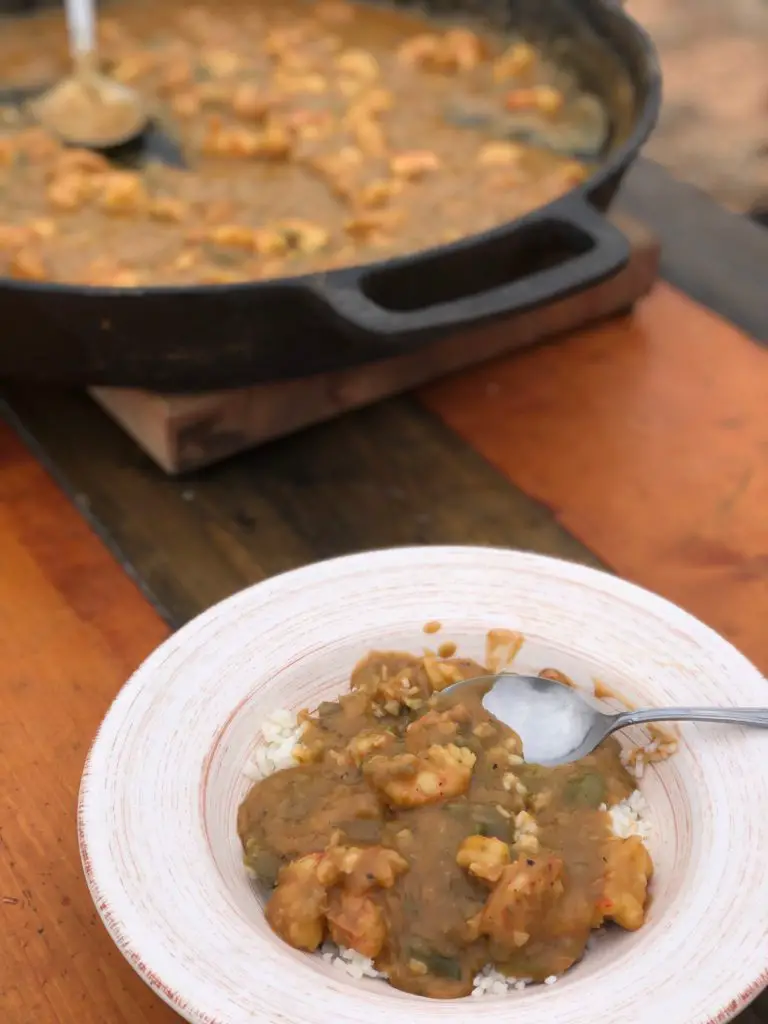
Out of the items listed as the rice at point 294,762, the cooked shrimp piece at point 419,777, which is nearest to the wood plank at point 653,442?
the rice at point 294,762

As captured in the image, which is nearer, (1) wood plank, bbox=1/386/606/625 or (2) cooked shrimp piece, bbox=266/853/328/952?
(2) cooked shrimp piece, bbox=266/853/328/952

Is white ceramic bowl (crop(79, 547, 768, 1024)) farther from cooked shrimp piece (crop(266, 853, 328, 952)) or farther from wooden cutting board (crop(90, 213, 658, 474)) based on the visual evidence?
wooden cutting board (crop(90, 213, 658, 474))

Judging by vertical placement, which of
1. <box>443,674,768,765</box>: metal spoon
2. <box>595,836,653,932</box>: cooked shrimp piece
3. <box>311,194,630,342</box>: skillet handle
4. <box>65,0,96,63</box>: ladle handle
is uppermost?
<box>311,194,630,342</box>: skillet handle

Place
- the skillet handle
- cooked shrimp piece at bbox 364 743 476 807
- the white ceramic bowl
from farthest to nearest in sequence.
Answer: the skillet handle
cooked shrimp piece at bbox 364 743 476 807
the white ceramic bowl

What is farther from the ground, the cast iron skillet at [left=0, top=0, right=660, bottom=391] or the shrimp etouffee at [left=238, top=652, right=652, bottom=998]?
the cast iron skillet at [left=0, top=0, right=660, bottom=391]

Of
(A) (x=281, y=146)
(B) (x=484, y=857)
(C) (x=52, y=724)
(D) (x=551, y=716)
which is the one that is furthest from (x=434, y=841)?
(A) (x=281, y=146)

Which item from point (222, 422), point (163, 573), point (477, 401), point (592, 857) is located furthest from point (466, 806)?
point (477, 401)

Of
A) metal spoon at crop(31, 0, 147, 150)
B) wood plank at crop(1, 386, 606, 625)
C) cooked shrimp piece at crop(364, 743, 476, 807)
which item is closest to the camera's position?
cooked shrimp piece at crop(364, 743, 476, 807)

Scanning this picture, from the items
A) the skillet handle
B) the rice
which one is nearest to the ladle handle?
the skillet handle
